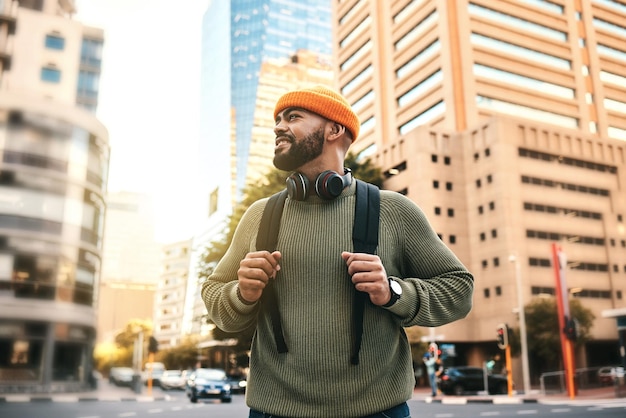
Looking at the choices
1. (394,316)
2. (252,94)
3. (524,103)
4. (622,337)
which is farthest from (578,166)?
(252,94)

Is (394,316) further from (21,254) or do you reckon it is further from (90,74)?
(90,74)

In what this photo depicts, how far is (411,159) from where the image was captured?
4831 cm

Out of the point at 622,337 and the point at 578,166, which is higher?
the point at 578,166

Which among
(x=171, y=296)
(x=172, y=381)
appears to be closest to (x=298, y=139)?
(x=172, y=381)

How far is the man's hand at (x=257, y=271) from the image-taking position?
5.66ft

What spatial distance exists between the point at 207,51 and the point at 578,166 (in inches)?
4197

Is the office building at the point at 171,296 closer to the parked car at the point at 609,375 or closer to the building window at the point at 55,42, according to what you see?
the building window at the point at 55,42

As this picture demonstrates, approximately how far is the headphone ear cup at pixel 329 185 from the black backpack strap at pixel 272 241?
17cm

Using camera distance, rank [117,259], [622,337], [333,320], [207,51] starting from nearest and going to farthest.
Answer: [333,320] < [622,337] < [117,259] < [207,51]

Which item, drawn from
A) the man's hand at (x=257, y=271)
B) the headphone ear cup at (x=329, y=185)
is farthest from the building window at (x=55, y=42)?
the man's hand at (x=257, y=271)

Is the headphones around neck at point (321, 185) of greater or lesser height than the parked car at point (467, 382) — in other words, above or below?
above

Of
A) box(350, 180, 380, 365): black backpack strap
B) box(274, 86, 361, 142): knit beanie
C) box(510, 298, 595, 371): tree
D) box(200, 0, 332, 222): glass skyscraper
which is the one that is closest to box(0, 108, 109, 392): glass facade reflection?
box(274, 86, 361, 142): knit beanie

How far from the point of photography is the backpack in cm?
176

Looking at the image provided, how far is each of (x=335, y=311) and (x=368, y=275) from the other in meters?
0.20
